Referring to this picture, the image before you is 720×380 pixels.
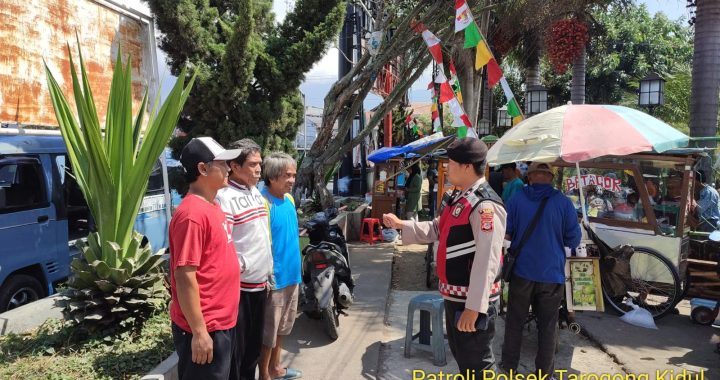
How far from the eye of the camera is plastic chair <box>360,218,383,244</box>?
9.64 metres

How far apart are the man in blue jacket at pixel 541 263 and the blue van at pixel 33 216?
12.6 ft

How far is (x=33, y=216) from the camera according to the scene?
534cm

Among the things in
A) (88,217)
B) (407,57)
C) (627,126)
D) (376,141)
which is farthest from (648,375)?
(376,141)

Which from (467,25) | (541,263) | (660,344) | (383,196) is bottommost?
(660,344)

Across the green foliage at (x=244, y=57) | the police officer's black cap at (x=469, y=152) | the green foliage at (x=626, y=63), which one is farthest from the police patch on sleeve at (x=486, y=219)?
the green foliage at (x=626, y=63)

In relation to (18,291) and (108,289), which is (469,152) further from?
(18,291)

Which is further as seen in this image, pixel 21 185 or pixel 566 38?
pixel 566 38

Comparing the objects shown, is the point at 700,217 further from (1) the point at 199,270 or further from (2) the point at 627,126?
(1) the point at 199,270

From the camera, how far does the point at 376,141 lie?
1911cm

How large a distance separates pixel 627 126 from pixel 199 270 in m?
3.55

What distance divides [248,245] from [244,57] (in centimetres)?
546

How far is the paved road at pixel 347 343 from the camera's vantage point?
4.06 m

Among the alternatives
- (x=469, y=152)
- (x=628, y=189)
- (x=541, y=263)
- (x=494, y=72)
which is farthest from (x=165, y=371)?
(x=494, y=72)

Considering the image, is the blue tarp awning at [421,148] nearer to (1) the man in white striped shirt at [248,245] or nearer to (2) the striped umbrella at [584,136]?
(2) the striped umbrella at [584,136]
